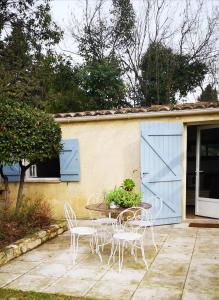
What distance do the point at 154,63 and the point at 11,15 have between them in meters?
7.26

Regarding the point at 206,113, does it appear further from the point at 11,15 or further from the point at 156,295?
the point at 11,15

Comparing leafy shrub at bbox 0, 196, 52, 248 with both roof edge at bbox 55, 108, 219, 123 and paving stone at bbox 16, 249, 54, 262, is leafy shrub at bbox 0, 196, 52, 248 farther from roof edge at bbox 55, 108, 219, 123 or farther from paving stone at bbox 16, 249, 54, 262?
roof edge at bbox 55, 108, 219, 123

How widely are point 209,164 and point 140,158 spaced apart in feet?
6.33

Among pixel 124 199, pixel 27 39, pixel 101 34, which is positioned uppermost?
pixel 101 34

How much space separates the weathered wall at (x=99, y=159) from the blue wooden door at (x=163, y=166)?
11.6 inches

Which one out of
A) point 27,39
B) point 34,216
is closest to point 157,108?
point 34,216

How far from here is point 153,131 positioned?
21.1 feet

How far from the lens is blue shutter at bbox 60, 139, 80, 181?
7.23m

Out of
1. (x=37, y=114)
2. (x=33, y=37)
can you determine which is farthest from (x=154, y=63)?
(x=37, y=114)

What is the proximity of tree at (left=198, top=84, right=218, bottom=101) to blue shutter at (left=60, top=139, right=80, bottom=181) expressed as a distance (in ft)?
37.4

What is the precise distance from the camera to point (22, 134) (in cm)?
570

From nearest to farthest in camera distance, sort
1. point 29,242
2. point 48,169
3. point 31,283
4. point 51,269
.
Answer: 1. point 31,283
2. point 51,269
3. point 29,242
4. point 48,169

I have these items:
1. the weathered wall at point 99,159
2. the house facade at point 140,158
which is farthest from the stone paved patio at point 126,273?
the weathered wall at point 99,159

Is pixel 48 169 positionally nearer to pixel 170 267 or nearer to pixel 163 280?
pixel 170 267
